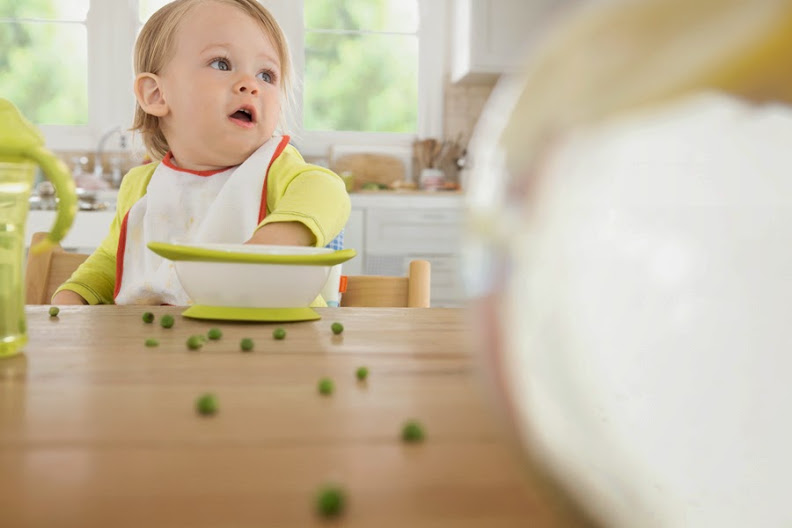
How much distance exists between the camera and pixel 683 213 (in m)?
0.17

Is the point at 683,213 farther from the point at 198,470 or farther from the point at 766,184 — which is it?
the point at 198,470

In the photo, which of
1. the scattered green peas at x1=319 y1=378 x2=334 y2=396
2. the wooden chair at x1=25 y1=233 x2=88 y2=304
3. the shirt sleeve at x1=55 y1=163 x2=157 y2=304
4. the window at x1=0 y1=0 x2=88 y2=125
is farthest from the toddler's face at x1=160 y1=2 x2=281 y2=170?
the window at x1=0 y1=0 x2=88 y2=125

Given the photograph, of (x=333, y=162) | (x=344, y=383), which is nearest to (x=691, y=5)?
(x=344, y=383)

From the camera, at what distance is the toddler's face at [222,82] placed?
4.24 ft

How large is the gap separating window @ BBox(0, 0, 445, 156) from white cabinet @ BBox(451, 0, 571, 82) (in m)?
0.39

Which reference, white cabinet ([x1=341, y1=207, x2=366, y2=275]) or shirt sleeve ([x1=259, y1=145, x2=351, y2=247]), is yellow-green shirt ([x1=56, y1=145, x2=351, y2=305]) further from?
white cabinet ([x1=341, y1=207, x2=366, y2=275])

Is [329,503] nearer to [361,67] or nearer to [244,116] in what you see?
[244,116]

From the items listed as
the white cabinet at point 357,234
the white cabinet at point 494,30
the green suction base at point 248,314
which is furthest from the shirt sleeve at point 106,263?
the white cabinet at point 494,30

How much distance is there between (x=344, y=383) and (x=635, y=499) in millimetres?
292

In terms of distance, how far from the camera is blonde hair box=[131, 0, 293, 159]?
1.35 metres

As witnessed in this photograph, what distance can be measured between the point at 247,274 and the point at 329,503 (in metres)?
0.52

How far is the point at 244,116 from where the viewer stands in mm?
1348

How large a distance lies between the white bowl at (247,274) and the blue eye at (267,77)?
0.64 metres

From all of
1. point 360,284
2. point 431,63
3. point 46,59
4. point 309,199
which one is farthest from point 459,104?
point 309,199
